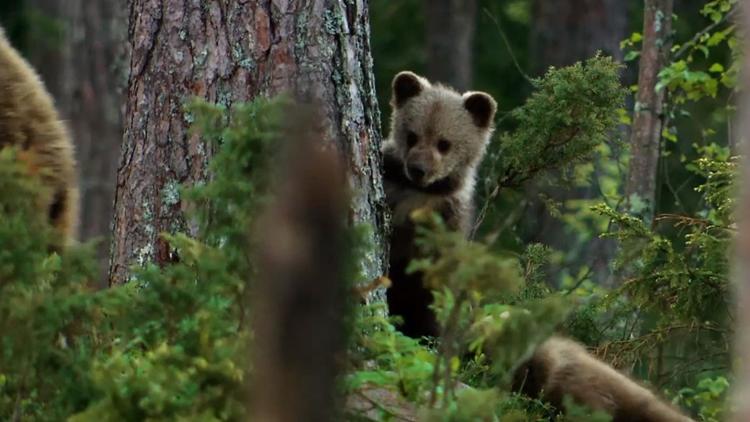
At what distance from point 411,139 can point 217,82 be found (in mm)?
3010

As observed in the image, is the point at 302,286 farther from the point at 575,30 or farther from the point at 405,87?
the point at 575,30

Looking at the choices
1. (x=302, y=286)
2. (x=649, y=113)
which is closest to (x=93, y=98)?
(x=649, y=113)

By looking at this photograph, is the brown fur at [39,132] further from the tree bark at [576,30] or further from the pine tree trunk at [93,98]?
the tree bark at [576,30]

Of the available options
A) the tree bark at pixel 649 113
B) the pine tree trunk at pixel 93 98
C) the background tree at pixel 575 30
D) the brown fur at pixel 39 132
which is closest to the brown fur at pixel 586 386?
the brown fur at pixel 39 132

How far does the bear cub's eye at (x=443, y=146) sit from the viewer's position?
10.4 meters

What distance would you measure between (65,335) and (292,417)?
6.49 feet

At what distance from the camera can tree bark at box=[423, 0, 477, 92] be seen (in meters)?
22.4

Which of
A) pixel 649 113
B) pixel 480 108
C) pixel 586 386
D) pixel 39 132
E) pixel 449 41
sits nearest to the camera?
pixel 586 386

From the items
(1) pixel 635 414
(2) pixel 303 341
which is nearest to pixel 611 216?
(1) pixel 635 414

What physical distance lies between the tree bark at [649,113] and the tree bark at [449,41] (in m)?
10.8

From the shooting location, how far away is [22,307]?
5.06m

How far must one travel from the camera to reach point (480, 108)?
420 inches

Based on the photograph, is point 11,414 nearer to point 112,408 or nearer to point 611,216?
point 112,408

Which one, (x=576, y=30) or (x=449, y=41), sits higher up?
(x=576, y=30)
